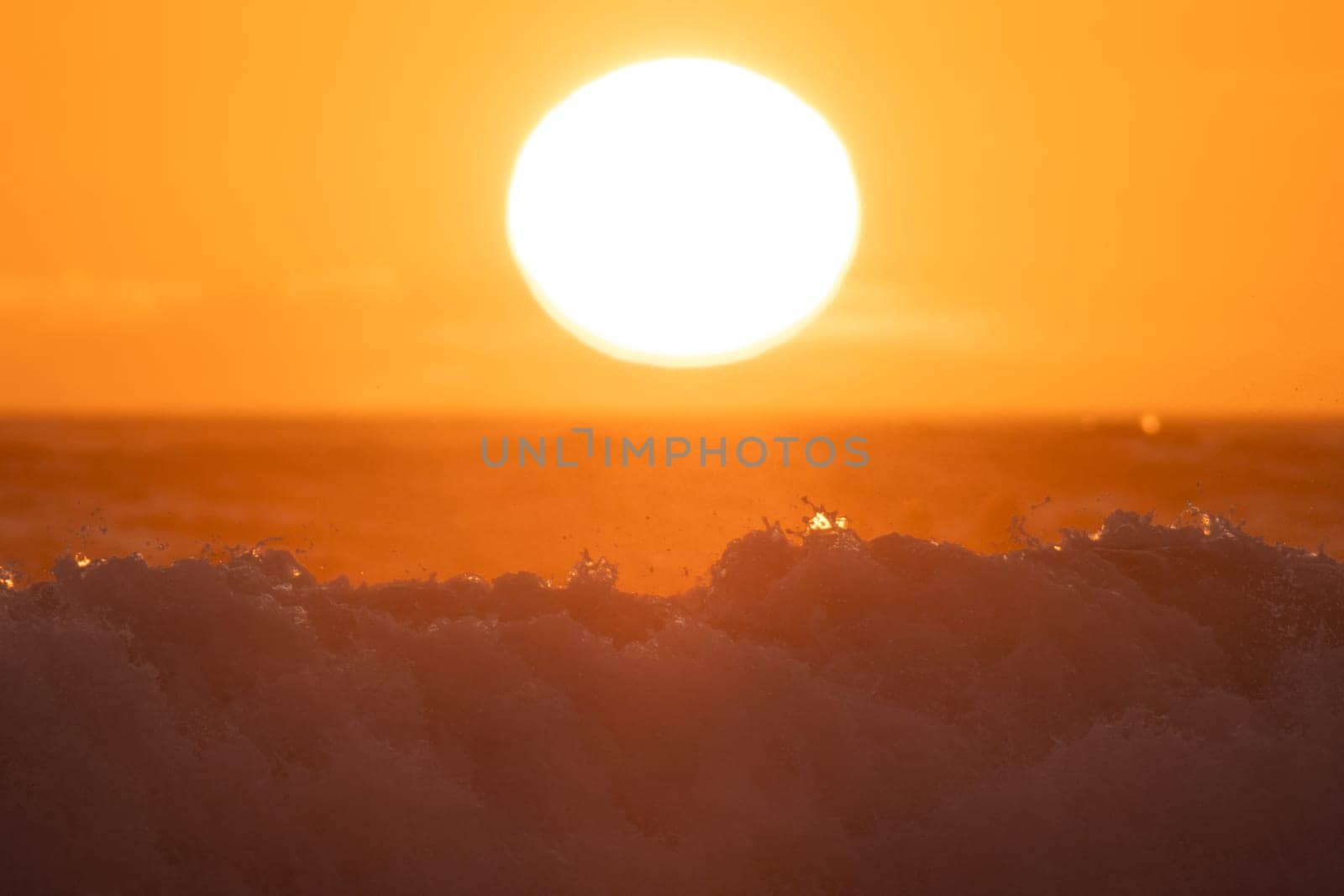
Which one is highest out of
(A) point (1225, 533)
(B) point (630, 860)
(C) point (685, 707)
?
(A) point (1225, 533)

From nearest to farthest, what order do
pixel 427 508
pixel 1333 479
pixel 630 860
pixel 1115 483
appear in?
pixel 630 860, pixel 427 508, pixel 1115 483, pixel 1333 479

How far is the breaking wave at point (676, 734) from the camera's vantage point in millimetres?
6539

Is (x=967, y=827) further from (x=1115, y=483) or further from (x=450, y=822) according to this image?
(x=1115, y=483)

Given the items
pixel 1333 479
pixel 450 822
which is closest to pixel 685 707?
pixel 450 822

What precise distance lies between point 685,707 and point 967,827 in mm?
1343

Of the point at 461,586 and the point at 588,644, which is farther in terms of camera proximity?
the point at 461,586

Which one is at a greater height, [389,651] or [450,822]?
[389,651]

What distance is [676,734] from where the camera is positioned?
699 cm

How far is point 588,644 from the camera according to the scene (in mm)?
7379

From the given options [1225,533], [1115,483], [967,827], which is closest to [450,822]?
[967,827]

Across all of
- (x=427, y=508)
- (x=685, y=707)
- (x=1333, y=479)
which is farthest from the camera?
(x=1333, y=479)

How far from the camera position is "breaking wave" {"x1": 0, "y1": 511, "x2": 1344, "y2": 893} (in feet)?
21.5

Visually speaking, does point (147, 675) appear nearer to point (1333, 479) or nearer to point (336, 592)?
point (336, 592)

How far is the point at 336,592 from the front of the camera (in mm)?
7926
